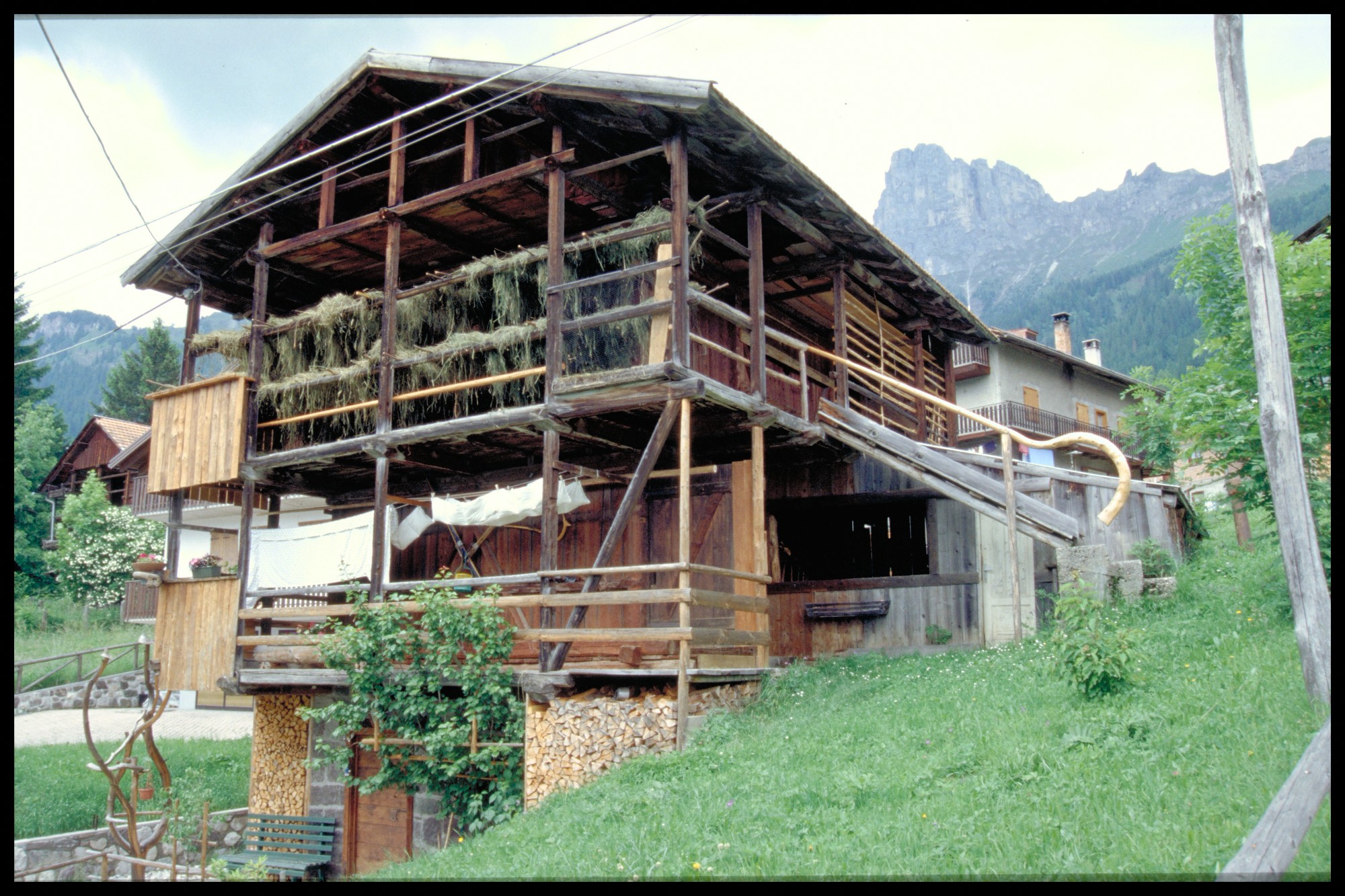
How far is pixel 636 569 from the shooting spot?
11234mm

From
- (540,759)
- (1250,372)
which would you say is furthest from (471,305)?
(1250,372)

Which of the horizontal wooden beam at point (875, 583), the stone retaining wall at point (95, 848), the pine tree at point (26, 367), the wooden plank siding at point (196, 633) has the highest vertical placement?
the pine tree at point (26, 367)

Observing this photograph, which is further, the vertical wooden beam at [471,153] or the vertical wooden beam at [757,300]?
the vertical wooden beam at [471,153]

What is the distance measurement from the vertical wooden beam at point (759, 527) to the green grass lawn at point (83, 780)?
30.3ft

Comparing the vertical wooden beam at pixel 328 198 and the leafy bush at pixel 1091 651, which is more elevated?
the vertical wooden beam at pixel 328 198

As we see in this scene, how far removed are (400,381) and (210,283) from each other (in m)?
4.87

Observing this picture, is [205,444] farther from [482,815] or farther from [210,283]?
[482,815]

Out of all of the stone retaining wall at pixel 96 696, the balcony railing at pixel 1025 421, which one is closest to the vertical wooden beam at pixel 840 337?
the stone retaining wall at pixel 96 696

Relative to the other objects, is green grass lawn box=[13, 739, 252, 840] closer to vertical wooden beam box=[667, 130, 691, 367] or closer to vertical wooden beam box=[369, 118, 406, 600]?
vertical wooden beam box=[369, 118, 406, 600]

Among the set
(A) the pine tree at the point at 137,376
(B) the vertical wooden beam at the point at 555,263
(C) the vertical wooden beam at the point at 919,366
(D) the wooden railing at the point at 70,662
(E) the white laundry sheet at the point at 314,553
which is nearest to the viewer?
(B) the vertical wooden beam at the point at 555,263

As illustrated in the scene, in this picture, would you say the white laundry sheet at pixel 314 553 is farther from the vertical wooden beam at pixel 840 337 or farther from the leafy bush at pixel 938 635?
the leafy bush at pixel 938 635

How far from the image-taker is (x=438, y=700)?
12383 mm

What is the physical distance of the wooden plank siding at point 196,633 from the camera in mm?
14828

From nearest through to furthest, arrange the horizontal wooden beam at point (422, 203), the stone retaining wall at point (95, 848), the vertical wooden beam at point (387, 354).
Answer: the horizontal wooden beam at point (422, 203)
the vertical wooden beam at point (387, 354)
the stone retaining wall at point (95, 848)
